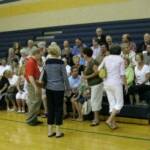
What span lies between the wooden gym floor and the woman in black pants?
370mm

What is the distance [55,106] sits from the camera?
6320 mm

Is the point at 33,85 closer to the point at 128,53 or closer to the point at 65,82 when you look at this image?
the point at 65,82

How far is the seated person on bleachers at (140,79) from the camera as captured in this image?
7250 mm

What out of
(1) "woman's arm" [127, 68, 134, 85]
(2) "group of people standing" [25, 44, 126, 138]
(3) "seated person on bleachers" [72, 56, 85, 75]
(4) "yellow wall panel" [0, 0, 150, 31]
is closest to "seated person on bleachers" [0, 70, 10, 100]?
(3) "seated person on bleachers" [72, 56, 85, 75]

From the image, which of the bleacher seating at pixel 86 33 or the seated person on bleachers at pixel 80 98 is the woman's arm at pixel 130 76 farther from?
the seated person on bleachers at pixel 80 98

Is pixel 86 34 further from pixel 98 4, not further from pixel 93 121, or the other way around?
pixel 93 121

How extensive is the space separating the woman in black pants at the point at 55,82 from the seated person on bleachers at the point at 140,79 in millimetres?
1585

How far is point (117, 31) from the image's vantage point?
33.7 feet

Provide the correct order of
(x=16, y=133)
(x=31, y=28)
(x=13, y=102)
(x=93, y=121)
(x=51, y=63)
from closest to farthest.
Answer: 1. (x=51, y=63)
2. (x=16, y=133)
3. (x=93, y=121)
4. (x=13, y=102)
5. (x=31, y=28)

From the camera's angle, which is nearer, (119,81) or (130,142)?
(130,142)

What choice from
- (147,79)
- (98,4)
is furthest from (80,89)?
(98,4)

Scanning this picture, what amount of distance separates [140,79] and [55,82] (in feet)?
A: 6.41

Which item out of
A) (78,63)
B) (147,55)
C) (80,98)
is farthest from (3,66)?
(147,55)

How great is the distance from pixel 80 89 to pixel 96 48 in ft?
5.10
